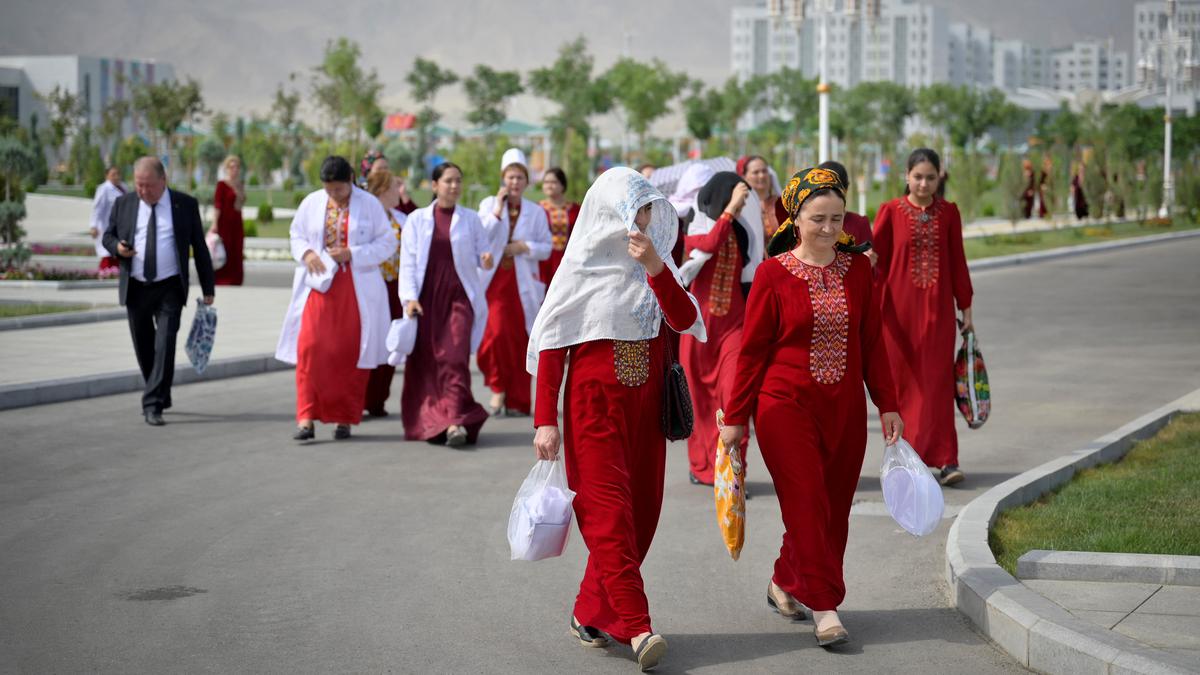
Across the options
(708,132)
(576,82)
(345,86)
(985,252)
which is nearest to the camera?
(985,252)

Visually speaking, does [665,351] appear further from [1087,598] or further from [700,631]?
[1087,598]

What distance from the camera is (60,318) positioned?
17672 mm

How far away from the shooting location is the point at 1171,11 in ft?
172

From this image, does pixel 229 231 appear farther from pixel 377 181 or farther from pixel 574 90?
pixel 574 90

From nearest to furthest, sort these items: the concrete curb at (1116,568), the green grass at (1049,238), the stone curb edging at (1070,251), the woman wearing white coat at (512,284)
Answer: the concrete curb at (1116,568) < the woman wearing white coat at (512,284) < the stone curb edging at (1070,251) < the green grass at (1049,238)

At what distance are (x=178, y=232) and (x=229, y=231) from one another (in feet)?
30.6

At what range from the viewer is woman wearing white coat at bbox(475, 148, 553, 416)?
11875 millimetres

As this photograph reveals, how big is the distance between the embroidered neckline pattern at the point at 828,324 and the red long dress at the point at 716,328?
10.0ft

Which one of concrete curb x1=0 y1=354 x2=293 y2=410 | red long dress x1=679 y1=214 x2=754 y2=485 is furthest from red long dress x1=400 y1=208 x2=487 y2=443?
concrete curb x1=0 y1=354 x2=293 y2=410

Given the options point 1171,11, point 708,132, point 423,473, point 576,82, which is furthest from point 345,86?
point 423,473

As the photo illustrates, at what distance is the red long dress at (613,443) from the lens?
5512mm

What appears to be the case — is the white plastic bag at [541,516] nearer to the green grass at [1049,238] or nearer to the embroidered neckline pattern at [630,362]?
the embroidered neckline pattern at [630,362]

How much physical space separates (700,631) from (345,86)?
210 ft

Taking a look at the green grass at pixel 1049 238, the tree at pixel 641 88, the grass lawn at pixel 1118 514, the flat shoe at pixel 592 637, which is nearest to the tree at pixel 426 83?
the tree at pixel 641 88
